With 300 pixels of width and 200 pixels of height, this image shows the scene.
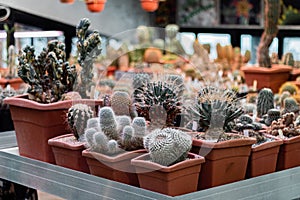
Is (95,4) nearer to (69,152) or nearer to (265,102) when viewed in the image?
(265,102)

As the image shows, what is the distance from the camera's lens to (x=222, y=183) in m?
2.95

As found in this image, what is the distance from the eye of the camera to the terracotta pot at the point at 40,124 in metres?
3.31

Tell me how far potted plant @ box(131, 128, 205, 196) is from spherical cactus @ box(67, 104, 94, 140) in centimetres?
41

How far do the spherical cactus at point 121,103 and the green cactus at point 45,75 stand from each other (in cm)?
42

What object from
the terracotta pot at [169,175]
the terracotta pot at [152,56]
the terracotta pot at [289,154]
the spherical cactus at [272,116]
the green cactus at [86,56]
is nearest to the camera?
the terracotta pot at [169,175]

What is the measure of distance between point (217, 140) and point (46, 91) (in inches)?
38.3

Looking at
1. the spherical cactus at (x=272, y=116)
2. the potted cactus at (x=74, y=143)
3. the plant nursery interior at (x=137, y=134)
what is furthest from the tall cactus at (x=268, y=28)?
the potted cactus at (x=74, y=143)

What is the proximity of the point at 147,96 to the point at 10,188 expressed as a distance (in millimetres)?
1780

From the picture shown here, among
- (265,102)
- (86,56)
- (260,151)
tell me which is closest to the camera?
(260,151)

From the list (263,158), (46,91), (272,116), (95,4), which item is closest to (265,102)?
(272,116)

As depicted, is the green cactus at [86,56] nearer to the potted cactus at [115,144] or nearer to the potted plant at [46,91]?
the potted plant at [46,91]

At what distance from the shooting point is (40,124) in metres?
3.32

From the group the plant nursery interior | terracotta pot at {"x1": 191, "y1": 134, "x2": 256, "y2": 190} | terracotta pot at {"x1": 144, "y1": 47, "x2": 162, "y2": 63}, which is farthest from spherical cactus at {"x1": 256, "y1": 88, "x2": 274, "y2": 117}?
terracotta pot at {"x1": 144, "y1": 47, "x2": 162, "y2": 63}

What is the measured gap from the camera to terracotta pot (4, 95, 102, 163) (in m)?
3.31
